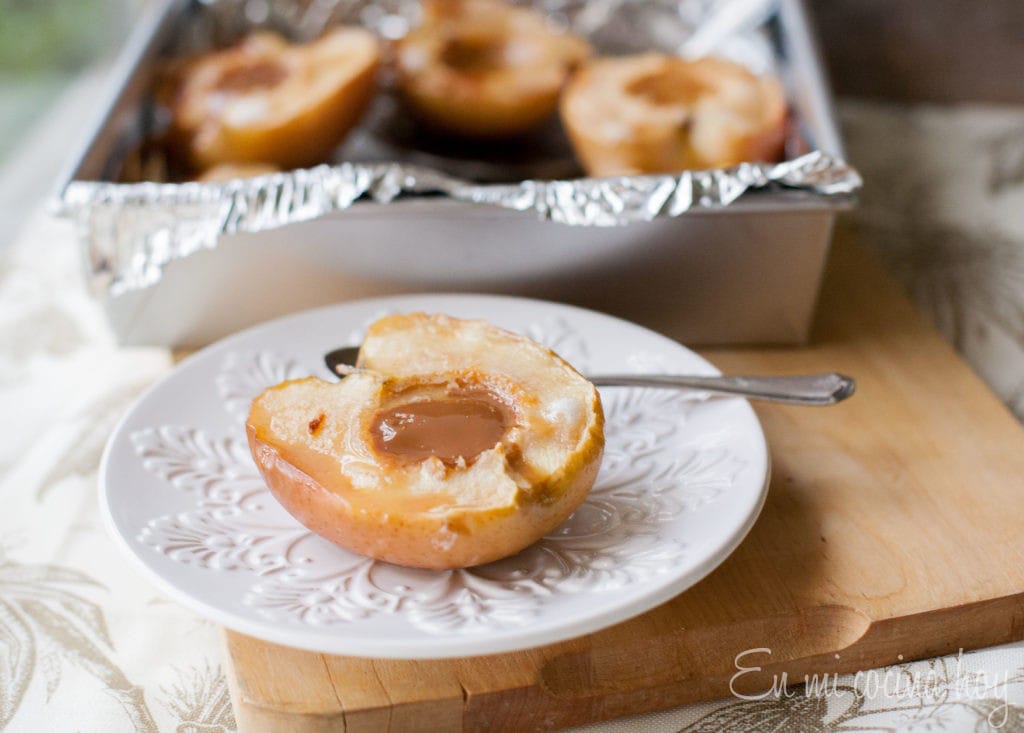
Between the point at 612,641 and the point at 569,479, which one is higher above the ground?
the point at 569,479

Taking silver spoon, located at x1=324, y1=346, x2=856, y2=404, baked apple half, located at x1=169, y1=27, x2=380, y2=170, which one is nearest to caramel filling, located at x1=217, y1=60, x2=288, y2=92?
baked apple half, located at x1=169, y1=27, x2=380, y2=170

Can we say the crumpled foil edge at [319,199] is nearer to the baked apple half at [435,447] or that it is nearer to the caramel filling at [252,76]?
the baked apple half at [435,447]

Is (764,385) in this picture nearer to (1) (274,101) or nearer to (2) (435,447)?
(2) (435,447)

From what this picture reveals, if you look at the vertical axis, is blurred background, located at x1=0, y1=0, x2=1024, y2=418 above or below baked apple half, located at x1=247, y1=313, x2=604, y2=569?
below

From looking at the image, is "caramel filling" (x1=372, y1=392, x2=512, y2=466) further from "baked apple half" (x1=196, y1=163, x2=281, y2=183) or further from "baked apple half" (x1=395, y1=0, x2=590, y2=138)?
"baked apple half" (x1=395, y1=0, x2=590, y2=138)

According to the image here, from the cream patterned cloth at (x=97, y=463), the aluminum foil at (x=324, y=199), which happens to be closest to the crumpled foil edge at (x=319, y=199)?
the aluminum foil at (x=324, y=199)

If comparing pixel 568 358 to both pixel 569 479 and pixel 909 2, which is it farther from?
pixel 909 2

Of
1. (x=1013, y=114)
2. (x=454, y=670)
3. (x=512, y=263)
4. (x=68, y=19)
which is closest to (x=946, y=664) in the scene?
(x=454, y=670)

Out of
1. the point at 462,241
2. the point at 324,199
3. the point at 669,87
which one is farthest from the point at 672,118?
the point at 324,199
